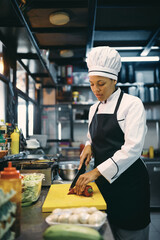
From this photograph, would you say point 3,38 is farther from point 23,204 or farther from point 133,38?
point 133,38

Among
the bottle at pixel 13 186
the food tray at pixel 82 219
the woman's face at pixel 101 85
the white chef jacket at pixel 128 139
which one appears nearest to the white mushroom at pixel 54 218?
the food tray at pixel 82 219

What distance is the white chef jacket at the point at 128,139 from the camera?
1.36 m

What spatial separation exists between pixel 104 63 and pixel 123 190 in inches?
32.4

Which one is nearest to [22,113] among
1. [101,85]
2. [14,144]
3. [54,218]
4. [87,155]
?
[14,144]

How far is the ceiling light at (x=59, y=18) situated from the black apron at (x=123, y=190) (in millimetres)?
1813

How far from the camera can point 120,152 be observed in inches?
54.7

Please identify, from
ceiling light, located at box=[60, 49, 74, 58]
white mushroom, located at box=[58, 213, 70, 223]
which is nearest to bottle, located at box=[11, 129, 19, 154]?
white mushroom, located at box=[58, 213, 70, 223]

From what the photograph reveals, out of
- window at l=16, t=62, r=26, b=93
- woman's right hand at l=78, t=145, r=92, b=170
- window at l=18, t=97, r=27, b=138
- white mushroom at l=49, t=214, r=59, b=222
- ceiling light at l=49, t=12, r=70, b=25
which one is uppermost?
ceiling light at l=49, t=12, r=70, b=25

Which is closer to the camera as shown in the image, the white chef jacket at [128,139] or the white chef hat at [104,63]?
the white chef jacket at [128,139]

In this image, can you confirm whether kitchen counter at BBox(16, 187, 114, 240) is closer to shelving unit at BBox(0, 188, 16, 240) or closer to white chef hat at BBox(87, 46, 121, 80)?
shelving unit at BBox(0, 188, 16, 240)

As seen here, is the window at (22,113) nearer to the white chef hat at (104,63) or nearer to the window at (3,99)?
the window at (3,99)

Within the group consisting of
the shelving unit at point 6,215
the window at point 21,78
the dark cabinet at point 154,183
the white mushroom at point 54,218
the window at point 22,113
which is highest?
the window at point 21,78

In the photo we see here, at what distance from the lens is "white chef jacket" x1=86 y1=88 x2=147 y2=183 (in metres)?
1.36

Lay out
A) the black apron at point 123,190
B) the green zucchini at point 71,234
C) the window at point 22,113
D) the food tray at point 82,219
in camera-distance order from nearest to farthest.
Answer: the green zucchini at point 71,234, the food tray at point 82,219, the black apron at point 123,190, the window at point 22,113
